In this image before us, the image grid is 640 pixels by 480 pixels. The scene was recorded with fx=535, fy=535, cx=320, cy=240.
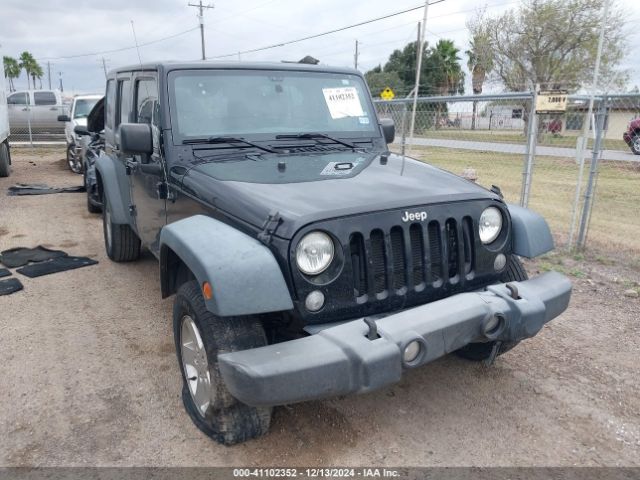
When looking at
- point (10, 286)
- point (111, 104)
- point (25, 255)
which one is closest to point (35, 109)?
point (25, 255)

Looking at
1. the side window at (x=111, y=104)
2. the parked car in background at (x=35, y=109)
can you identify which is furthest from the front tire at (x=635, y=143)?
the parked car in background at (x=35, y=109)

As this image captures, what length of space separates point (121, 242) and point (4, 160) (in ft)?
26.8

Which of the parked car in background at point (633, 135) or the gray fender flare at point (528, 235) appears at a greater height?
the parked car in background at point (633, 135)

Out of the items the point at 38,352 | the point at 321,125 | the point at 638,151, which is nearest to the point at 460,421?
the point at 321,125

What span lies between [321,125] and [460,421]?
223 cm

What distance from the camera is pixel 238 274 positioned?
2346 millimetres

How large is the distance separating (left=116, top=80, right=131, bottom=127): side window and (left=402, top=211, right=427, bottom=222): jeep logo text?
298 cm

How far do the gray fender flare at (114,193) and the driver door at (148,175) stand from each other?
0.45 m

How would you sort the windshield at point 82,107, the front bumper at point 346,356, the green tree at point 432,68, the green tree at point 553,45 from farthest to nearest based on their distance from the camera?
the green tree at point 432,68
the green tree at point 553,45
the windshield at point 82,107
the front bumper at point 346,356

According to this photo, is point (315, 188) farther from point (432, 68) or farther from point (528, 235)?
point (432, 68)

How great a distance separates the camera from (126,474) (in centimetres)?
262

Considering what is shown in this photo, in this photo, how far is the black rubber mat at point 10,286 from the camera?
4.97 m

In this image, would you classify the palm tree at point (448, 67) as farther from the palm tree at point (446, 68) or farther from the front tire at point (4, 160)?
the front tire at point (4, 160)

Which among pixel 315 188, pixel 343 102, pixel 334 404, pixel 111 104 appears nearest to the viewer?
pixel 315 188
